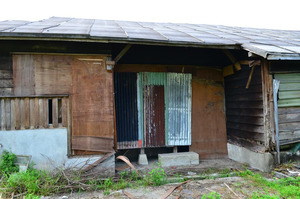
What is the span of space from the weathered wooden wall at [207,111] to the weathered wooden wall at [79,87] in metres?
2.11

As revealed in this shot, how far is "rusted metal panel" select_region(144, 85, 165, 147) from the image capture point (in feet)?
20.4

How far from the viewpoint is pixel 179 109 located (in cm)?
647

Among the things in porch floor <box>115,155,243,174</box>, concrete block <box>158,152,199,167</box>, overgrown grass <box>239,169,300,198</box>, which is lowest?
porch floor <box>115,155,243,174</box>

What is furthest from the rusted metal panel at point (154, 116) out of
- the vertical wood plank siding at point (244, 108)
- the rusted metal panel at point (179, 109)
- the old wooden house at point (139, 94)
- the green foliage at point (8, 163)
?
the green foliage at point (8, 163)

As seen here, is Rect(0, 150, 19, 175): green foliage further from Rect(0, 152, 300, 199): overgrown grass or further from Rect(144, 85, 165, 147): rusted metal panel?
Rect(144, 85, 165, 147): rusted metal panel

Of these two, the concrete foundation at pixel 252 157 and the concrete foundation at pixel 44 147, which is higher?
the concrete foundation at pixel 44 147

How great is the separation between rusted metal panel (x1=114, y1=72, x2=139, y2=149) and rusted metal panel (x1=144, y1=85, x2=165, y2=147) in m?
0.34

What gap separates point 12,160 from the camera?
4.42 meters

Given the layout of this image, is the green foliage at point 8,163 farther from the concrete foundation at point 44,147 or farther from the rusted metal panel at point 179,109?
the rusted metal panel at point 179,109

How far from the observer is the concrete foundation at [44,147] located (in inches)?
181

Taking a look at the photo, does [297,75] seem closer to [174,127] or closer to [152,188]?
[174,127]

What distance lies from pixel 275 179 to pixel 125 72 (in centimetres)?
474

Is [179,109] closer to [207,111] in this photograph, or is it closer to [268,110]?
[207,111]

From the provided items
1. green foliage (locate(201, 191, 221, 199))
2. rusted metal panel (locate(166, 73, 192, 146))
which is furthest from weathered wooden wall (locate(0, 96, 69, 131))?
green foliage (locate(201, 191, 221, 199))
